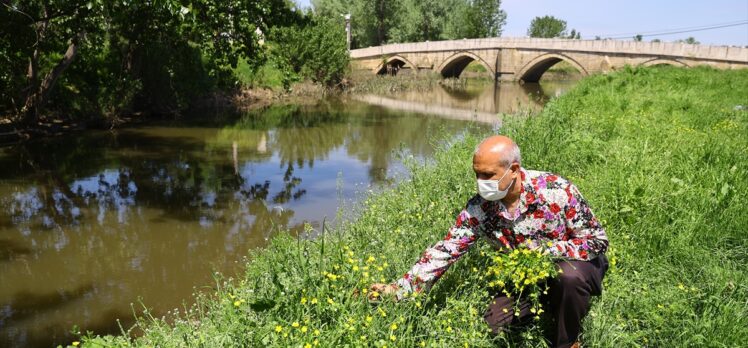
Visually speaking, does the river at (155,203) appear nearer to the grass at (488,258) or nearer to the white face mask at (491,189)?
the grass at (488,258)

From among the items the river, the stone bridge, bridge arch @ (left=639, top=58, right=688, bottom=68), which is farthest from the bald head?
bridge arch @ (left=639, top=58, right=688, bottom=68)

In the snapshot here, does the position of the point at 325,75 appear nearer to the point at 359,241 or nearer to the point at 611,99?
the point at 611,99

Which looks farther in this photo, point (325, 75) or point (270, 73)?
point (325, 75)

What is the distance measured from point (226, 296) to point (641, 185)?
420 cm

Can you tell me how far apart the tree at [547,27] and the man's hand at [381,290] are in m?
94.5

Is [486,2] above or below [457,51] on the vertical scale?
above

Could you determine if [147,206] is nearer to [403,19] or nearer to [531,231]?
[531,231]

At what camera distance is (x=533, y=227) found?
3.34 meters

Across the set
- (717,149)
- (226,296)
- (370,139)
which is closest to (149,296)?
(226,296)

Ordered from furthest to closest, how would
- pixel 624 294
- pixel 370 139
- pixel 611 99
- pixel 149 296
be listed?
pixel 370 139 < pixel 611 99 < pixel 149 296 < pixel 624 294

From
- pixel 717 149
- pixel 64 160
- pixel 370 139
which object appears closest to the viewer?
pixel 717 149

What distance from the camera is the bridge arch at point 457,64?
151 ft

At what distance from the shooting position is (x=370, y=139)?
55.1 ft

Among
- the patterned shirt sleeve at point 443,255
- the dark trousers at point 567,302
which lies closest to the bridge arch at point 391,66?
the patterned shirt sleeve at point 443,255
